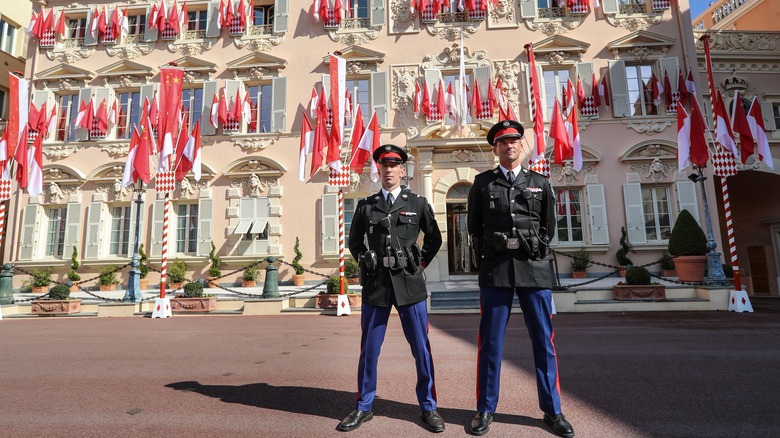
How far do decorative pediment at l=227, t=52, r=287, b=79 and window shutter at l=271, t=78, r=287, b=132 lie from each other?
48cm

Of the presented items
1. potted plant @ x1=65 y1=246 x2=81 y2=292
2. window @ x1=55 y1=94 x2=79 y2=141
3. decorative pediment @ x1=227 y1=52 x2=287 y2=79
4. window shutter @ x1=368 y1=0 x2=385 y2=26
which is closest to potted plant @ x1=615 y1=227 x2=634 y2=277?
window shutter @ x1=368 y1=0 x2=385 y2=26

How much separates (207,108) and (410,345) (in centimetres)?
1557

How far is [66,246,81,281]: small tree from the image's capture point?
1462cm

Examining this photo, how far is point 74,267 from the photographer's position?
48.9ft

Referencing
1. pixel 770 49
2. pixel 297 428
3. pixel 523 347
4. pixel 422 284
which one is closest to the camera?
pixel 297 428

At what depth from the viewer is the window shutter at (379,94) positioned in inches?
609

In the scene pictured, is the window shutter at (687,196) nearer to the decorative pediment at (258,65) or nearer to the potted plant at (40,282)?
the decorative pediment at (258,65)

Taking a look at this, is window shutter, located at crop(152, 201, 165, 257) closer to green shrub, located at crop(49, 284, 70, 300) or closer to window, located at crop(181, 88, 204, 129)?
window, located at crop(181, 88, 204, 129)

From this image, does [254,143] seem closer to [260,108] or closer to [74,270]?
[260,108]

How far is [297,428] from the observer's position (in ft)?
9.91

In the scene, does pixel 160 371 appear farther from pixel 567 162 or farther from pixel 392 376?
pixel 567 162

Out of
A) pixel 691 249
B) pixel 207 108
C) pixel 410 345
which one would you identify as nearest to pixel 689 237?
pixel 691 249

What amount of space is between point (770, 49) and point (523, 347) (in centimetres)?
1767

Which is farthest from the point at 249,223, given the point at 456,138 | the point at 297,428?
the point at 297,428
